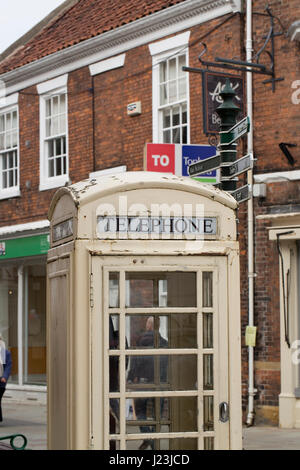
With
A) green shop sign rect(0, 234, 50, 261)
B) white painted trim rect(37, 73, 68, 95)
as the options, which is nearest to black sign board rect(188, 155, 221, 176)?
green shop sign rect(0, 234, 50, 261)

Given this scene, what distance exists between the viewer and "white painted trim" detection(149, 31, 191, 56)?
1703cm

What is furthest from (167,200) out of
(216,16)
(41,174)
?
(41,174)

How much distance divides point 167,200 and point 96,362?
118 centimetres

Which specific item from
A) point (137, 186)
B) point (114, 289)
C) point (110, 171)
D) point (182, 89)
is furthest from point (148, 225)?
point (110, 171)

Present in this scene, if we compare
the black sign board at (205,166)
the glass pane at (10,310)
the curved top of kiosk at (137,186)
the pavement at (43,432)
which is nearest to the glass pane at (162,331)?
the curved top of kiosk at (137,186)

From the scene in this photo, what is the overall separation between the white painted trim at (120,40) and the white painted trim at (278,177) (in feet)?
9.33

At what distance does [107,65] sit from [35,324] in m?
5.96

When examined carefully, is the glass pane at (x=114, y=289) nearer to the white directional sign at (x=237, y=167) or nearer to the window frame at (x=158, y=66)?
A: the white directional sign at (x=237, y=167)

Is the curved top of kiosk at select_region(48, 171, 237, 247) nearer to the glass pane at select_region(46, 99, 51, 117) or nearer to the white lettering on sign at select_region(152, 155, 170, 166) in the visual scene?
the white lettering on sign at select_region(152, 155, 170, 166)

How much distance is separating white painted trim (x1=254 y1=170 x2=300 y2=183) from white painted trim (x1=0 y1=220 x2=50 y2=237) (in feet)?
19.4

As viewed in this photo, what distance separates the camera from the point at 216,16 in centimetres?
1638

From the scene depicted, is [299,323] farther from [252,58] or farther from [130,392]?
Answer: [130,392]

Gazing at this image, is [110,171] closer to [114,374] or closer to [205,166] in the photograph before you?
[205,166]

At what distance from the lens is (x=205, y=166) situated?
31.5 feet
